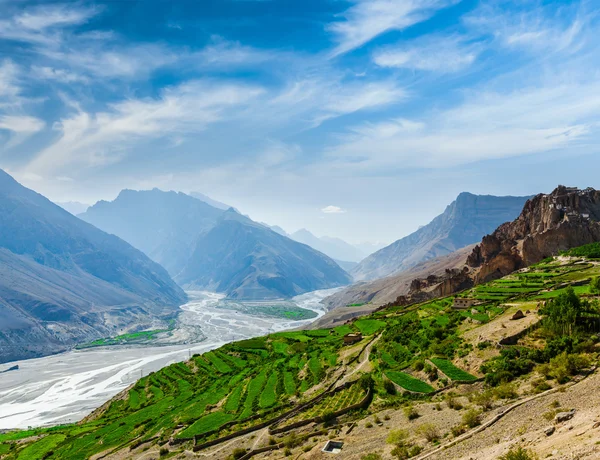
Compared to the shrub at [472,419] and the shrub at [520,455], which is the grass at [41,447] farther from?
the shrub at [520,455]

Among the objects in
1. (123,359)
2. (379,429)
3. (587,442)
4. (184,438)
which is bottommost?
(123,359)

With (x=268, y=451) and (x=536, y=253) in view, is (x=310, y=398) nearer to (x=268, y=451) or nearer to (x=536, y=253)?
(x=268, y=451)

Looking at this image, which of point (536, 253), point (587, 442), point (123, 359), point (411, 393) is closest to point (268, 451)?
point (411, 393)

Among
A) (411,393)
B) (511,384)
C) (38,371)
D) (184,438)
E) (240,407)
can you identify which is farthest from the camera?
(38,371)

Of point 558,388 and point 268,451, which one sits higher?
point 558,388

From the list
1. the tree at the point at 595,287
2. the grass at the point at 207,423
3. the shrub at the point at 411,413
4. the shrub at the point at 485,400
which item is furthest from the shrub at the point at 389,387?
the tree at the point at 595,287
